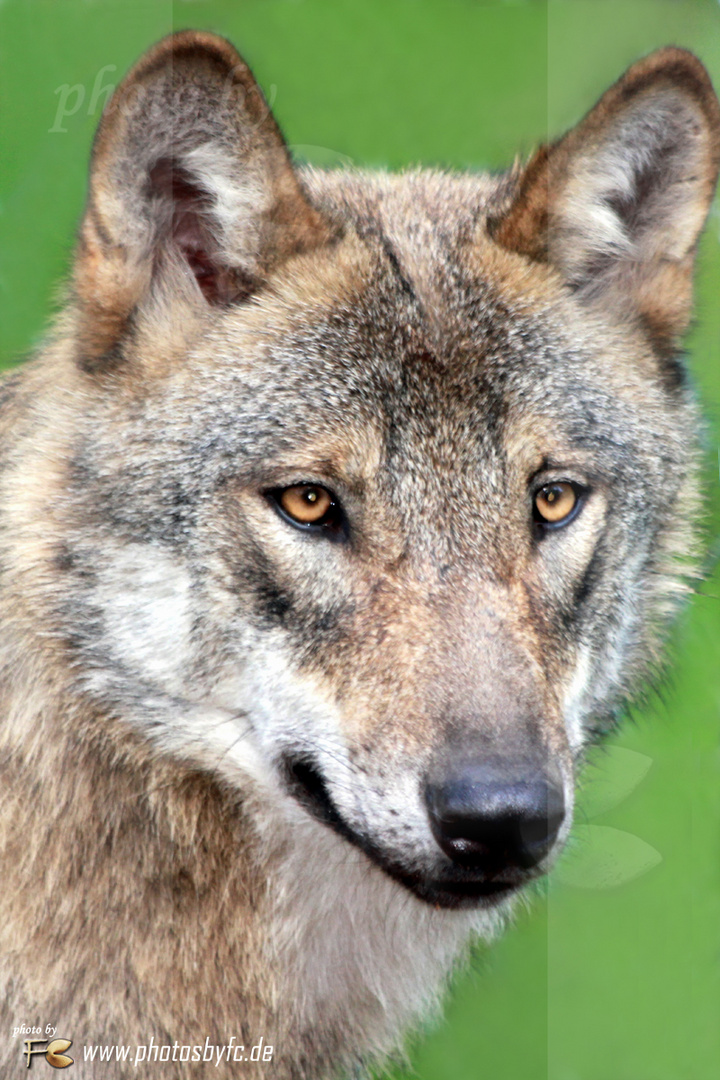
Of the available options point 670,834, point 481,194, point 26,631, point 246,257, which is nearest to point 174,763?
point 26,631

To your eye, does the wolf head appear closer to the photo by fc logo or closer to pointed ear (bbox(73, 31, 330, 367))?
pointed ear (bbox(73, 31, 330, 367))

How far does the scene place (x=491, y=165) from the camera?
419 cm

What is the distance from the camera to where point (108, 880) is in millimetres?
2898

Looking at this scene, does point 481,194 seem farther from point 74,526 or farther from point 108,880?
point 108,880

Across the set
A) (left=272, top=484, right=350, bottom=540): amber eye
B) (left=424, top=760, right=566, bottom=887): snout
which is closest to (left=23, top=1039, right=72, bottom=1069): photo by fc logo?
(left=424, top=760, right=566, bottom=887): snout

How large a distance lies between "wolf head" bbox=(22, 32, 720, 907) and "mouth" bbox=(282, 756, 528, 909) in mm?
11

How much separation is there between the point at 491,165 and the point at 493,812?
2794 mm

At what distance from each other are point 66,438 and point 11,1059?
65.2 inches

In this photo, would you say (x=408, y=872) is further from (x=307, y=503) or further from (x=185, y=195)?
(x=185, y=195)

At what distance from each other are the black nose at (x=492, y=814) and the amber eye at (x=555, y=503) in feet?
2.62

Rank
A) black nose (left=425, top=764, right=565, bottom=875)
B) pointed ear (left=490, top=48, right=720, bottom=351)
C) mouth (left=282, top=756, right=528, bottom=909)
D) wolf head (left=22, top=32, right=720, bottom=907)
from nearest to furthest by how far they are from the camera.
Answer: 1. black nose (left=425, top=764, right=565, bottom=875)
2. mouth (left=282, top=756, right=528, bottom=909)
3. wolf head (left=22, top=32, right=720, bottom=907)
4. pointed ear (left=490, top=48, right=720, bottom=351)

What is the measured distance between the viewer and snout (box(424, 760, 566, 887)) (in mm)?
2287

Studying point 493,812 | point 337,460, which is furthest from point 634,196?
point 493,812

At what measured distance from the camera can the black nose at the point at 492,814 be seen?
2.29 meters
